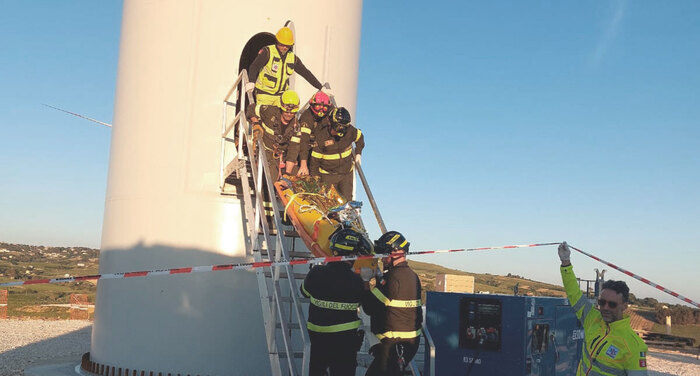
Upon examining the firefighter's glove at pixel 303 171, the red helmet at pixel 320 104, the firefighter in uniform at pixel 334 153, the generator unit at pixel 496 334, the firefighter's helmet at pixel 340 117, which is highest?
the red helmet at pixel 320 104

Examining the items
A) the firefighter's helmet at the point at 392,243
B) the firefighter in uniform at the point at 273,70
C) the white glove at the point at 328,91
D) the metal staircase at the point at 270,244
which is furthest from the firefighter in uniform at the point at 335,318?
the white glove at the point at 328,91

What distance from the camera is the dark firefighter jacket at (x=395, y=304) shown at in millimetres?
5750

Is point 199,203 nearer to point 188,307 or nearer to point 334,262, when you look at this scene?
point 188,307

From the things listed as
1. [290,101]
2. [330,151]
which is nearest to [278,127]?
[290,101]

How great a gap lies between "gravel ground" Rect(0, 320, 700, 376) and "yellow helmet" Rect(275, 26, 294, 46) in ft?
25.8

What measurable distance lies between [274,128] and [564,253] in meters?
5.41

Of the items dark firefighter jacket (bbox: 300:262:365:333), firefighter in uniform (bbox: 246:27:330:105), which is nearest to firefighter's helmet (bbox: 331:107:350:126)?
firefighter in uniform (bbox: 246:27:330:105)

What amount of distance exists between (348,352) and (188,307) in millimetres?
4683

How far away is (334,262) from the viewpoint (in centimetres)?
580

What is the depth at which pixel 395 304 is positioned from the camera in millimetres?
5746

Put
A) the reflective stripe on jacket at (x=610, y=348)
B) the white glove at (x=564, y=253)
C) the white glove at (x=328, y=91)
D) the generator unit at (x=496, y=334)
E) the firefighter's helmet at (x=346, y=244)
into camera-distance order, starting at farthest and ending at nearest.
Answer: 1. the white glove at (x=328, y=91)
2. the generator unit at (x=496, y=334)
3. the firefighter's helmet at (x=346, y=244)
4. the white glove at (x=564, y=253)
5. the reflective stripe on jacket at (x=610, y=348)

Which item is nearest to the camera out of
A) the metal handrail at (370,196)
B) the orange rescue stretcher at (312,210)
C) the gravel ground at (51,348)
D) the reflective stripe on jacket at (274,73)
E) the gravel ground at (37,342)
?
the orange rescue stretcher at (312,210)

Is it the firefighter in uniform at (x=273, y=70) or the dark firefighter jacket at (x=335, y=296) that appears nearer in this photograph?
→ the dark firefighter jacket at (x=335, y=296)

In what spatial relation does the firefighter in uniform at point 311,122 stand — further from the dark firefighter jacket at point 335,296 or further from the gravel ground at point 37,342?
the gravel ground at point 37,342
